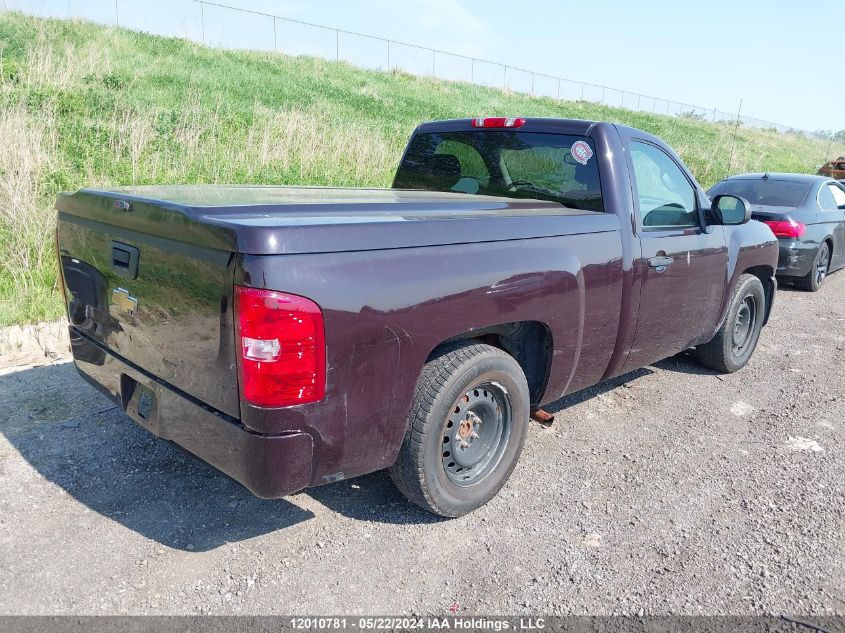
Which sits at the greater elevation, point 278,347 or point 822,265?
point 278,347

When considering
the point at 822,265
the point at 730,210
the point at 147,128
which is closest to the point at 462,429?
the point at 730,210

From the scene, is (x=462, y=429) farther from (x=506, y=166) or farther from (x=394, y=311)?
(x=506, y=166)

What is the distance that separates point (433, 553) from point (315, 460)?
834 mm

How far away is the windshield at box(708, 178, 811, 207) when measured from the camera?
29.4ft

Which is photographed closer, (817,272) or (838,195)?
(817,272)

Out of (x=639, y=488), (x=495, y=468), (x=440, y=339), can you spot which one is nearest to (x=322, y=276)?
(x=440, y=339)

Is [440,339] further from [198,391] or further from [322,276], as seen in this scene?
[198,391]

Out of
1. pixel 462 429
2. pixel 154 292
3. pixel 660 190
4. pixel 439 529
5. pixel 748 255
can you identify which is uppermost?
pixel 660 190

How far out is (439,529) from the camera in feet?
10.2

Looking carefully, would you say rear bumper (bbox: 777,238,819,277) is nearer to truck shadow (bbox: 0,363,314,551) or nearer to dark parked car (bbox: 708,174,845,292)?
dark parked car (bbox: 708,174,845,292)

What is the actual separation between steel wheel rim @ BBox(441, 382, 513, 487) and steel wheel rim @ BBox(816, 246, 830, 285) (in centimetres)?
775

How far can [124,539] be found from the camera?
9.49ft

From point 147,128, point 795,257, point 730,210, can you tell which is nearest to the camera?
point 730,210

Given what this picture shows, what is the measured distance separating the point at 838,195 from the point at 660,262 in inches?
305
